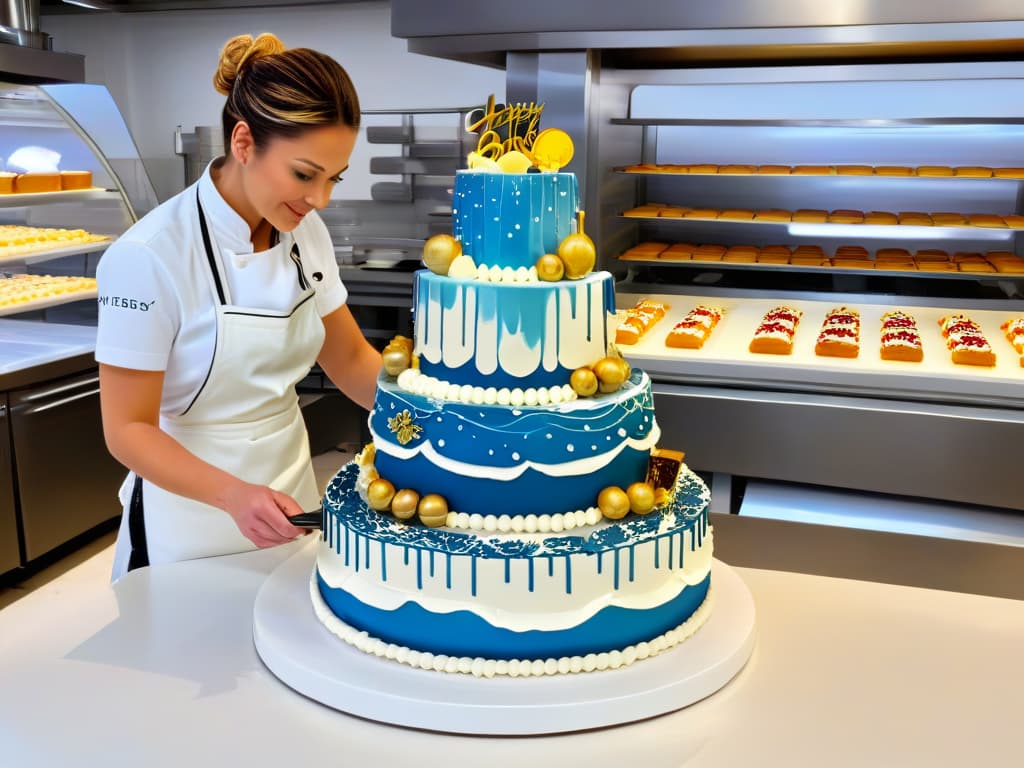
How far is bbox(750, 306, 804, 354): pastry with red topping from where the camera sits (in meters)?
2.87

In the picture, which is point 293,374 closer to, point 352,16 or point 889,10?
point 889,10

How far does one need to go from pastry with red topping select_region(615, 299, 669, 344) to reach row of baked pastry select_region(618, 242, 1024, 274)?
18 cm

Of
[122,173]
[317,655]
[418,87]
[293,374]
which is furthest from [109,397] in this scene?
[418,87]

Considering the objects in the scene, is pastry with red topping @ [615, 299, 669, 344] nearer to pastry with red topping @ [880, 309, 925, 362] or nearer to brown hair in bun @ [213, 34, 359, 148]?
pastry with red topping @ [880, 309, 925, 362]

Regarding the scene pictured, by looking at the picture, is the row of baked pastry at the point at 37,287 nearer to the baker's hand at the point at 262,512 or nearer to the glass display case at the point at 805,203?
the glass display case at the point at 805,203

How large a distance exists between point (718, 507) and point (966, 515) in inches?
27.5

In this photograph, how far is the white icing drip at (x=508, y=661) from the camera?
3.91 feet

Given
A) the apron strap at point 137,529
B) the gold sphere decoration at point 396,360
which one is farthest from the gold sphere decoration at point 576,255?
the apron strap at point 137,529

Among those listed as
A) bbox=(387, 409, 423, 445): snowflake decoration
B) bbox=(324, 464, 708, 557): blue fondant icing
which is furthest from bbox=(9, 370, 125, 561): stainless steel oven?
bbox=(387, 409, 423, 445): snowflake decoration

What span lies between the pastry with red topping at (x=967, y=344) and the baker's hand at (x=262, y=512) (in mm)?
2112

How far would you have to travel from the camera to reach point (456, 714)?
1.11 meters

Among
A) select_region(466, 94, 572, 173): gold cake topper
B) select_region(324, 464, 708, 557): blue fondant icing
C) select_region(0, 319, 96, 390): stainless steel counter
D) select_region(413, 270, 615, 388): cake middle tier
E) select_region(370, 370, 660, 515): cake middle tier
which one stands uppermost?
select_region(466, 94, 572, 173): gold cake topper

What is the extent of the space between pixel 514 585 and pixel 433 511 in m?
0.14

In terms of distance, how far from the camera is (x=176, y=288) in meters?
1.46
